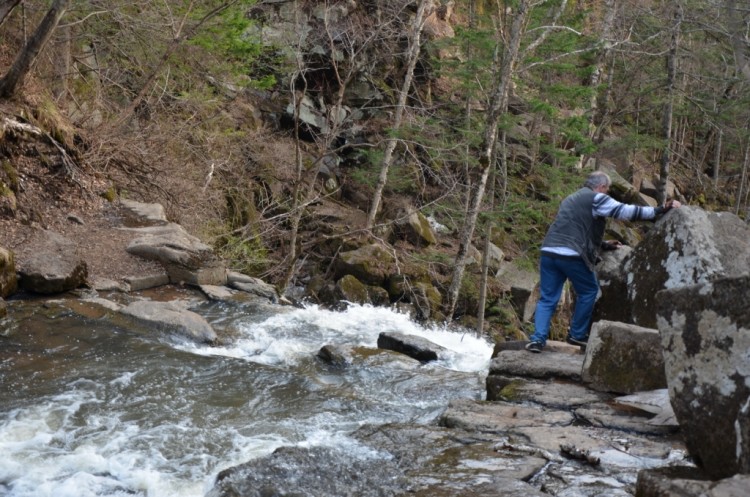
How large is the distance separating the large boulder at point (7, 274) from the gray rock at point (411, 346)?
4927 mm

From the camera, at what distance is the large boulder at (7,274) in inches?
337

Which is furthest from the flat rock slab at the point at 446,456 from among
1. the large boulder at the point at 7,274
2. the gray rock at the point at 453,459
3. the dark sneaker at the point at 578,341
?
the large boulder at the point at 7,274

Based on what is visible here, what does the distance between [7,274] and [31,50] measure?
398 centimetres

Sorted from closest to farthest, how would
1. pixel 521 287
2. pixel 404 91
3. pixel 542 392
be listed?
pixel 542 392
pixel 521 287
pixel 404 91

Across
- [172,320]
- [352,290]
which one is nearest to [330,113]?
[352,290]

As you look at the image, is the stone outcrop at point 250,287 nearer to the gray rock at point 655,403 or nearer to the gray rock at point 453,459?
the gray rock at point 453,459

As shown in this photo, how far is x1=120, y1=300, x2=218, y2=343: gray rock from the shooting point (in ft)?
28.5

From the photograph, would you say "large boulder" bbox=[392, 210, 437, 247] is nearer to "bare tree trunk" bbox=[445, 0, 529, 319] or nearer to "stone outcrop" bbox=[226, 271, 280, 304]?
"bare tree trunk" bbox=[445, 0, 529, 319]

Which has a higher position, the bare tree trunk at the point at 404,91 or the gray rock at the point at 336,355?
the bare tree trunk at the point at 404,91

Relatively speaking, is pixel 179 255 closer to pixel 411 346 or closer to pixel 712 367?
pixel 411 346

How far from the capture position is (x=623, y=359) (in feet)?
19.1

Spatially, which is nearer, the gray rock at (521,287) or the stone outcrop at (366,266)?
the stone outcrop at (366,266)

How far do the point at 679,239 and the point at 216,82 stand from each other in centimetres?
1582

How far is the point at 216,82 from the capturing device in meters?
19.3
